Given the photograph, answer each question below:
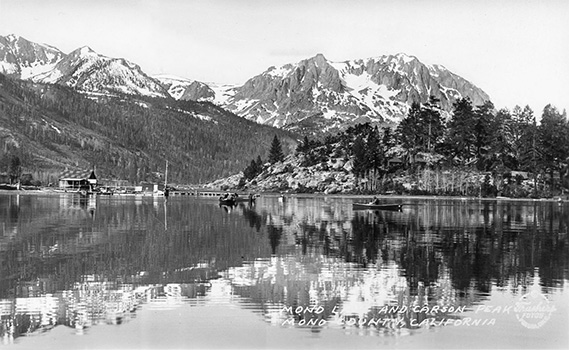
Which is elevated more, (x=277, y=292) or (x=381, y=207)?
(x=381, y=207)

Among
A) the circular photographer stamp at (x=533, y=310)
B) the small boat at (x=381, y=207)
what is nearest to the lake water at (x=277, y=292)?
the circular photographer stamp at (x=533, y=310)

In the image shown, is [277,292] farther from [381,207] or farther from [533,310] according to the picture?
[381,207]

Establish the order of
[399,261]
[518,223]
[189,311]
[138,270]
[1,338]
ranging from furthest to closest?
[518,223]
[399,261]
[138,270]
[189,311]
[1,338]

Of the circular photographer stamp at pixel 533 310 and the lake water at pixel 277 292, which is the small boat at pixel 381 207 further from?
the circular photographer stamp at pixel 533 310

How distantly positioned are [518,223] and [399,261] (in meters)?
49.9

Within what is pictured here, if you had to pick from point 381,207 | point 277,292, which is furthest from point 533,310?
point 381,207

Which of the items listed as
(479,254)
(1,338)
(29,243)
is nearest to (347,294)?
(1,338)

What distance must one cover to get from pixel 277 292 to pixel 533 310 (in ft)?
44.8

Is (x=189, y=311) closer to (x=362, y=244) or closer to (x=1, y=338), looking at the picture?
(x=1, y=338)

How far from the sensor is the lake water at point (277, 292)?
27.8 metres

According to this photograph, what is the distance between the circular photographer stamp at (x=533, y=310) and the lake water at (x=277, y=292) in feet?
0.33

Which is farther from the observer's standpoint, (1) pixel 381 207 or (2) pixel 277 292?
(1) pixel 381 207

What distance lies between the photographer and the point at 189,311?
31.9 metres

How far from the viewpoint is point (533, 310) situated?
33.3 meters
